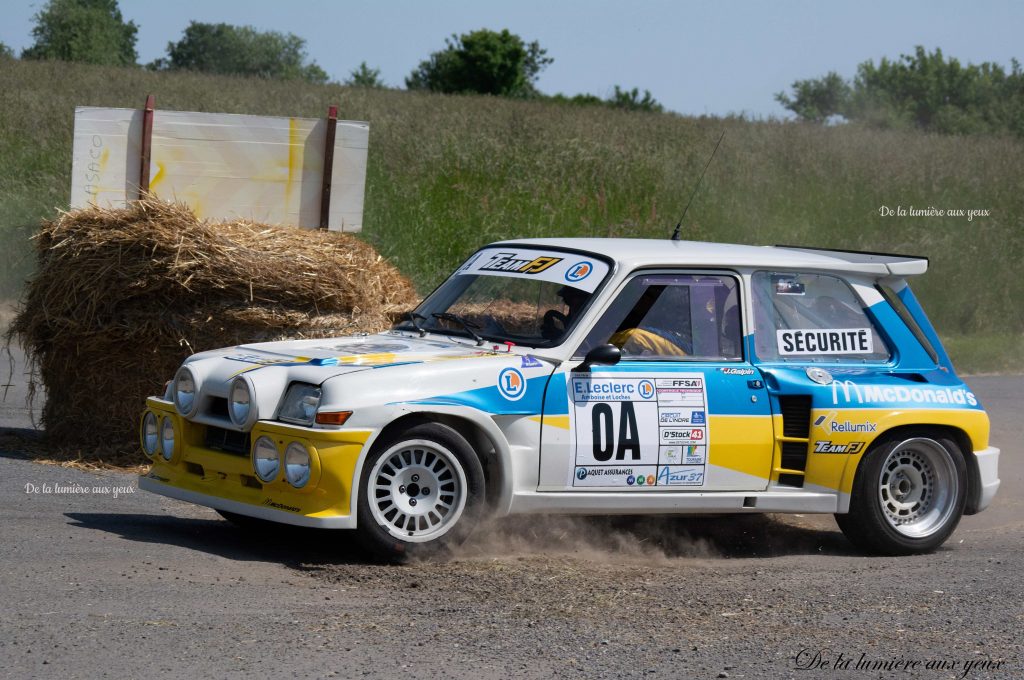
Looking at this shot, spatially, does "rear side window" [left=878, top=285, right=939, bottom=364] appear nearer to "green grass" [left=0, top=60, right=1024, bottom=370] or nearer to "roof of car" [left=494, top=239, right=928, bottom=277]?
"roof of car" [left=494, top=239, right=928, bottom=277]

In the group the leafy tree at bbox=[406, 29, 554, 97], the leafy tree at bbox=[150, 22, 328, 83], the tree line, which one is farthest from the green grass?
the leafy tree at bbox=[150, 22, 328, 83]

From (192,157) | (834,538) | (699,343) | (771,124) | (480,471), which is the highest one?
(771,124)

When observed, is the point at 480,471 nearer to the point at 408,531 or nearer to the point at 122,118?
the point at 408,531

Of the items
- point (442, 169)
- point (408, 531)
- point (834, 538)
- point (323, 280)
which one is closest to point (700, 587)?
point (408, 531)

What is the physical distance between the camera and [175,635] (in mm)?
4625

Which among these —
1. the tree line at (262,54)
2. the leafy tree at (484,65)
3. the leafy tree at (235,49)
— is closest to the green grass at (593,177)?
the tree line at (262,54)

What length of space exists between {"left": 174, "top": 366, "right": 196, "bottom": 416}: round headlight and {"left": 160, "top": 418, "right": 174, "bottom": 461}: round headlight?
0.10m

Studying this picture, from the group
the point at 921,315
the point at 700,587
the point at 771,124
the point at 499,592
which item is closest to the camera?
the point at 499,592

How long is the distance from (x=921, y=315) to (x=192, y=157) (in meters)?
5.67

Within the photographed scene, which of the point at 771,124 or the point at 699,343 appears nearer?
the point at 699,343

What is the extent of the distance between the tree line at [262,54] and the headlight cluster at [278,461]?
26.6 meters

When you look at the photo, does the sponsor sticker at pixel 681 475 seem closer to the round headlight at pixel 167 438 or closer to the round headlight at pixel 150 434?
the round headlight at pixel 167 438

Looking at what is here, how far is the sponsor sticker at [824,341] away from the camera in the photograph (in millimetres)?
7086

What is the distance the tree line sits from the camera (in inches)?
1610
